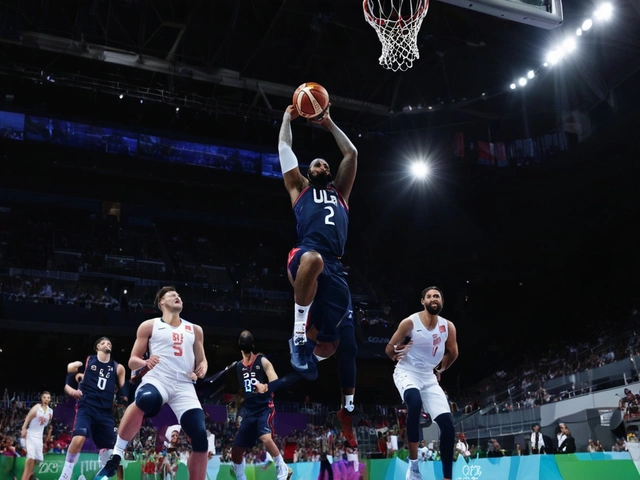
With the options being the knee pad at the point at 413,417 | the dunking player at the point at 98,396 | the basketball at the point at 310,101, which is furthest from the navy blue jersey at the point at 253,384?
the basketball at the point at 310,101

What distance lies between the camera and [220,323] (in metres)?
28.2

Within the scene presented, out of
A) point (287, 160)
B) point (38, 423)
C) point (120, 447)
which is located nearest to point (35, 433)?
point (38, 423)

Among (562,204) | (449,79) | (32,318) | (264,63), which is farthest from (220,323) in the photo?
(562,204)

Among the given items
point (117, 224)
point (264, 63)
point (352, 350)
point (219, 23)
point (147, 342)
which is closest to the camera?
point (352, 350)

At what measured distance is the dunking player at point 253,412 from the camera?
348 inches

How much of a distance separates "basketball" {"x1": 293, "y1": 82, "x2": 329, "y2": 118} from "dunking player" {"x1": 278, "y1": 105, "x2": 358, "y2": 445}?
0.12 meters

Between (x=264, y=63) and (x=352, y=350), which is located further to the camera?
(x=264, y=63)

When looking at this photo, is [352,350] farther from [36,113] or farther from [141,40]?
[36,113]

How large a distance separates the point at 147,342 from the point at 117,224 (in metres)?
27.1

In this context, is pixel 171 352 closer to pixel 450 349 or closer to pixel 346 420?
pixel 346 420

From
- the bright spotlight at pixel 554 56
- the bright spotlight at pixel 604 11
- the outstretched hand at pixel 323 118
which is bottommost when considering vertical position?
the outstretched hand at pixel 323 118

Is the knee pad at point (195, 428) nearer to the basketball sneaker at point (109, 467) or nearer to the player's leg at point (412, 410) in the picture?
the basketball sneaker at point (109, 467)

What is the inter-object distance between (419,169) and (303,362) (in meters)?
25.3

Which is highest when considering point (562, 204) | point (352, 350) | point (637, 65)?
point (637, 65)
